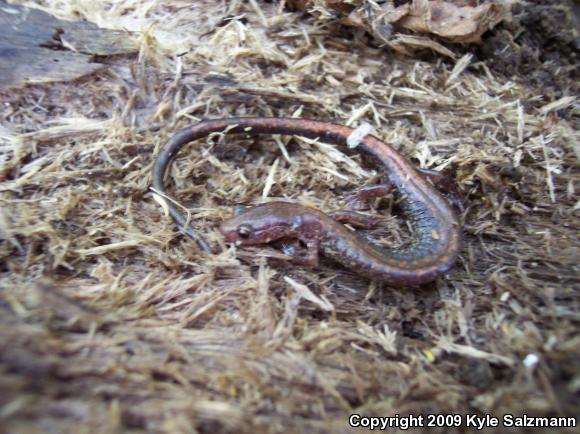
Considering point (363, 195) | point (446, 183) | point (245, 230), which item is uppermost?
point (446, 183)

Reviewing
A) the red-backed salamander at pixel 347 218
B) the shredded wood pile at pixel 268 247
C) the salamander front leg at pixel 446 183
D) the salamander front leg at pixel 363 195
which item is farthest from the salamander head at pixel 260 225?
the salamander front leg at pixel 446 183

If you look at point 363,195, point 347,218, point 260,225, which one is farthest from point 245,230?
point 363,195

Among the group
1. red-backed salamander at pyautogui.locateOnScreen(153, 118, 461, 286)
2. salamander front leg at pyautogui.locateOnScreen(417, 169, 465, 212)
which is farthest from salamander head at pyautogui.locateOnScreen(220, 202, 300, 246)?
salamander front leg at pyautogui.locateOnScreen(417, 169, 465, 212)

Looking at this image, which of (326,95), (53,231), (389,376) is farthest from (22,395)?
(326,95)

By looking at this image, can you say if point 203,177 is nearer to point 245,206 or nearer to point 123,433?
point 245,206

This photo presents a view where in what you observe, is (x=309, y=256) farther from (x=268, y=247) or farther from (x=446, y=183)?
(x=446, y=183)

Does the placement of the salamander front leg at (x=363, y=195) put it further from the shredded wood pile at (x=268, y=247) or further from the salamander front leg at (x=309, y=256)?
the salamander front leg at (x=309, y=256)

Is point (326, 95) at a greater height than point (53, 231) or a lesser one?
greater
